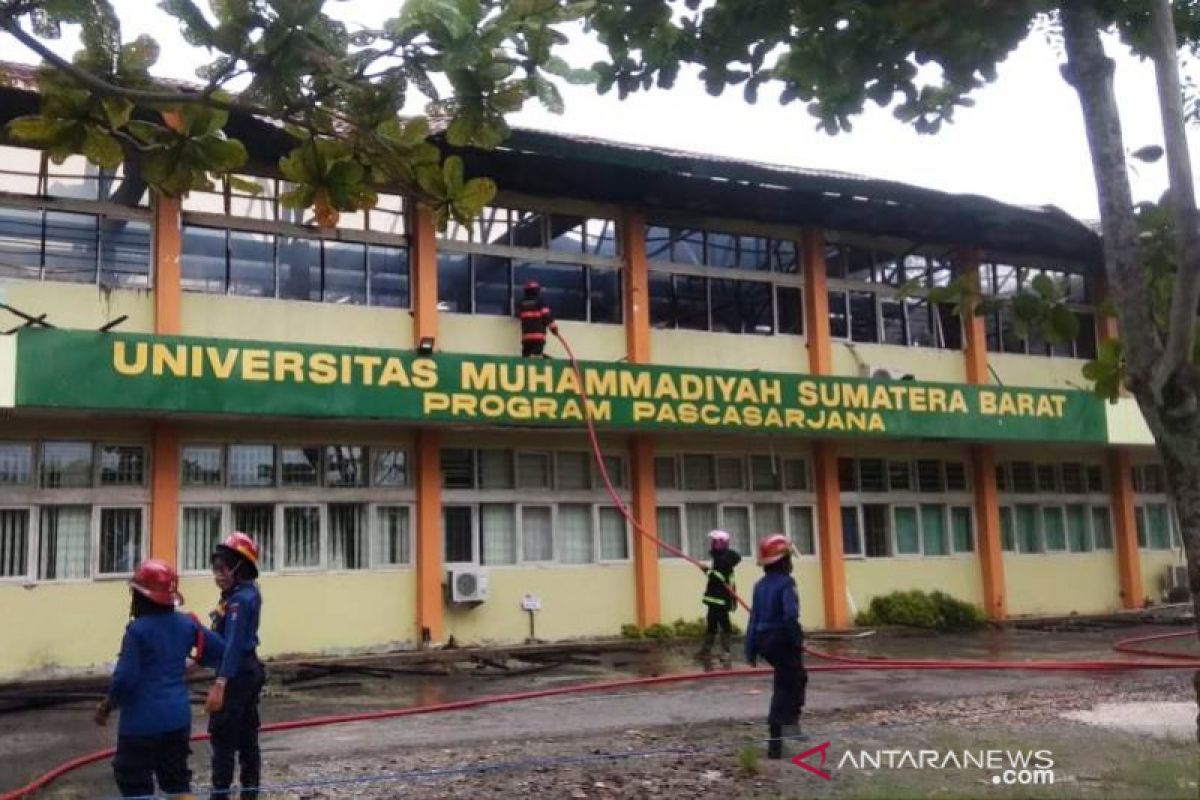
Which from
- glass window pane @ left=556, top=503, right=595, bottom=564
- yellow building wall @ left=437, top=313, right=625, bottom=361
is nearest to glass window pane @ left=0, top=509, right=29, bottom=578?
yellow building wall @ left=437, top=313, right=625, bottom=361

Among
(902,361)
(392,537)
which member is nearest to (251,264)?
(392,537)

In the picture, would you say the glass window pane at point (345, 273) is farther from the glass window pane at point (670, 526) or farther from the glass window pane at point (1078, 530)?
the glass window pane at point (1078, 530)

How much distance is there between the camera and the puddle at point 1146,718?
7.86 m

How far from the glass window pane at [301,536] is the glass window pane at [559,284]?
4.38m

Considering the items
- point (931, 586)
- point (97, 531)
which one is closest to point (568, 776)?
point (97, 531)

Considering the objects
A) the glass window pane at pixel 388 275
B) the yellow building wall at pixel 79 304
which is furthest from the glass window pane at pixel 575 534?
the yellow building wall at pixel 79 304

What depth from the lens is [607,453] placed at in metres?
16.8

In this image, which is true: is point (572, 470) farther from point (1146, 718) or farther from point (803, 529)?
point (1146, 718)

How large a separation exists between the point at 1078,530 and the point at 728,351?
830 cm

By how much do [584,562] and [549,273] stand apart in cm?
431

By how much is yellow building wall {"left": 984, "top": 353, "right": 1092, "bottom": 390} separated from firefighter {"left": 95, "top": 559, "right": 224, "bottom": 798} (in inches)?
687

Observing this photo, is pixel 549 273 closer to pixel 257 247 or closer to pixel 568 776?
pixel 257 247

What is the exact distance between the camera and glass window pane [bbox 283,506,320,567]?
14.5 metres

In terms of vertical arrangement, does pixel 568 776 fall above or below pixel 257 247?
below
